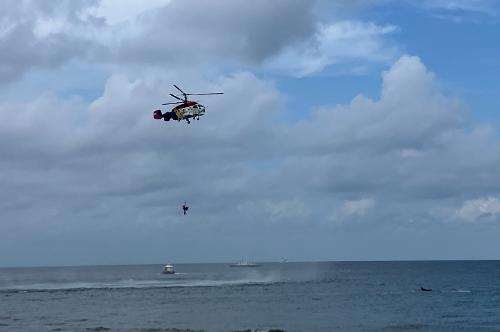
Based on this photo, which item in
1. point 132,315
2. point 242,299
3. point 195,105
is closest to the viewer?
point 195,105

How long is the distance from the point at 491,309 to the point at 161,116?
54527mm

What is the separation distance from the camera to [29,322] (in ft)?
244

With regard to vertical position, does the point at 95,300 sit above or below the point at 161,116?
below

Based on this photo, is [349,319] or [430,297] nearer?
[349,319]

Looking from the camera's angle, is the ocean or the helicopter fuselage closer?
the helicopter fuselage

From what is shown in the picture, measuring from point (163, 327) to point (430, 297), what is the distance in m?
53.1

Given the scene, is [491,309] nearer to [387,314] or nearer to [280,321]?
[387,314]

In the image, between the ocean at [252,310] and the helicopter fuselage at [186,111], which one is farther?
the ocean at [252,310]

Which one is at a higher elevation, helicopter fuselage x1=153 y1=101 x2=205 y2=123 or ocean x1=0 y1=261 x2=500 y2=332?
helicopter fuselage x1=153 y1=101 x2=205 y2=123

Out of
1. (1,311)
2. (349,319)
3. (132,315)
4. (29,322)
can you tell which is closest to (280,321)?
(349,319)

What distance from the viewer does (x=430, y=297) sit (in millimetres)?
106500

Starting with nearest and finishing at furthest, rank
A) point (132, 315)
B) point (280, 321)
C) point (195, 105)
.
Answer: point (195, 105) < point (280, 321) < point (132, 315)

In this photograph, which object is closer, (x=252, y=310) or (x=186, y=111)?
(x=186, y=111)

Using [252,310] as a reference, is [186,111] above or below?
above
